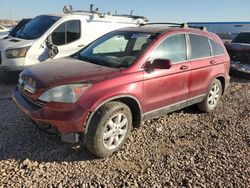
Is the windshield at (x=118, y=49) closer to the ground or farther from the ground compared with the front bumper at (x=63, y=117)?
farther from the ground

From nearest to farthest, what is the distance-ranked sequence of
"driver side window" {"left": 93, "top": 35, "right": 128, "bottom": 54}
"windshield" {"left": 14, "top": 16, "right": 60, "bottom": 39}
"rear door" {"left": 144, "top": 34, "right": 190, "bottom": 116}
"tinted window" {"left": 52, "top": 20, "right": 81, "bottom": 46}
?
"rear door" {"left": 144, "top": 34, "right": 190, "bottom": 116} → "driver side window" {"left": 93, "top": 35, "right": 128, "bottom": 54} → "windshield" {"left": 14, "top": 16, "right": 60, "bottom": 39} → "tinted window" {"left": 52, "top": 20, "right": 81, "bottom": 46}

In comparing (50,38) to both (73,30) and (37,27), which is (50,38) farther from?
(73,30)

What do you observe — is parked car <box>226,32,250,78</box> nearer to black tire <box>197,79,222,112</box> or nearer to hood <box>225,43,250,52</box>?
hood <box>225,43,250,52</box>

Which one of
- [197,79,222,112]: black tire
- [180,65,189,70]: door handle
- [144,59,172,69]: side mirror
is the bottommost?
[197,79,222,112]: black tire

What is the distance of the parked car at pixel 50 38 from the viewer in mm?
7152

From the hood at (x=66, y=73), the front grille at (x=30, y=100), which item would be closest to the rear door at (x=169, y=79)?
the hood at (x=66, y=73)

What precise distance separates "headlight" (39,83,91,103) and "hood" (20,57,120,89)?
0.25ft

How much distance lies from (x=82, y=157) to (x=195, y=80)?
2483mm

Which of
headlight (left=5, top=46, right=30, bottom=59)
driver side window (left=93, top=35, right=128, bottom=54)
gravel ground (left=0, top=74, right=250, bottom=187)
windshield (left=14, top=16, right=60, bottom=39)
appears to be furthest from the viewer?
windshield (left=14, top=16, right=60, bottom=39)

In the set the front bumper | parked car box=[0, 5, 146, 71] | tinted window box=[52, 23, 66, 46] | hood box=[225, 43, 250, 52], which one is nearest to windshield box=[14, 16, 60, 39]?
parked car box=[0, 5, 146, 71]

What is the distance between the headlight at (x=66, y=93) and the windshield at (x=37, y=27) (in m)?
4.33

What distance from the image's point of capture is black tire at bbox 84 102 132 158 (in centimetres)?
377

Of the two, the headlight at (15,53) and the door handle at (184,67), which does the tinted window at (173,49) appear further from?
the headlight at (15,53)

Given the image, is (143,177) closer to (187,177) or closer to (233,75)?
(187,177)
